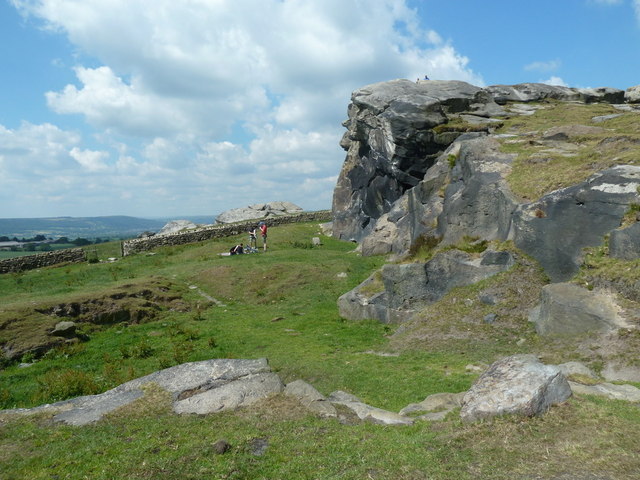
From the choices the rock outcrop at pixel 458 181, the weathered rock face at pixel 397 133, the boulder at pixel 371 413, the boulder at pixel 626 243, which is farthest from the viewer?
the weathered rock face at pixel 397 133

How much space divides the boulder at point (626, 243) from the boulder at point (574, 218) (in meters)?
0.88

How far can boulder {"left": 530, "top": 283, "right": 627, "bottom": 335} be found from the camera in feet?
55.4

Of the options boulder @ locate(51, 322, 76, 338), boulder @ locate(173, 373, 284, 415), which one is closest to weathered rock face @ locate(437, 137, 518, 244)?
boulder @ locate(173, 373, 284, 415)


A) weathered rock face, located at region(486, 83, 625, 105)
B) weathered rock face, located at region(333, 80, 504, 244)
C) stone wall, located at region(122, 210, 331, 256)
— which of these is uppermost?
weathered rock face, located at region(486, 83, 625, 105)

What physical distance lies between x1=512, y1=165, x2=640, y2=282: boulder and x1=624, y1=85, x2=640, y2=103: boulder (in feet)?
161

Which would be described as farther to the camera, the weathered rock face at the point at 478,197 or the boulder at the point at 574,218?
the weathered rock face at the point at 478,197

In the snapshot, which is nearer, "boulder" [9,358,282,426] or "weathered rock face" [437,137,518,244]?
"boulder" [9,358,282,426]

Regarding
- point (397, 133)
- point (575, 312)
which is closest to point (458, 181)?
point (575, 312)

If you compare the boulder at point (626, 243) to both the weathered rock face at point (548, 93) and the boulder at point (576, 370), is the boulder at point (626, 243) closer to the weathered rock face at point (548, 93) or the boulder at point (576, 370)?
the boulder at point (576, 370)

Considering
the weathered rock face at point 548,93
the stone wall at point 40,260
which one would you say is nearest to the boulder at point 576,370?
the stone wall at point 40,260

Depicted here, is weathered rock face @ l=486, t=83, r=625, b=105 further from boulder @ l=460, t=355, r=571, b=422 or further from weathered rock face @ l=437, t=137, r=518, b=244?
boulder @ l=460, t=355, r=571, b=422

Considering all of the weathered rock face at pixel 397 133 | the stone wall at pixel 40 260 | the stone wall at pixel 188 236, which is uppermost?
the weathered rock face at pixel 397 133

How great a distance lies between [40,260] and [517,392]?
45559mm

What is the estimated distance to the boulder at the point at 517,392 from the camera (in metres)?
10.7
